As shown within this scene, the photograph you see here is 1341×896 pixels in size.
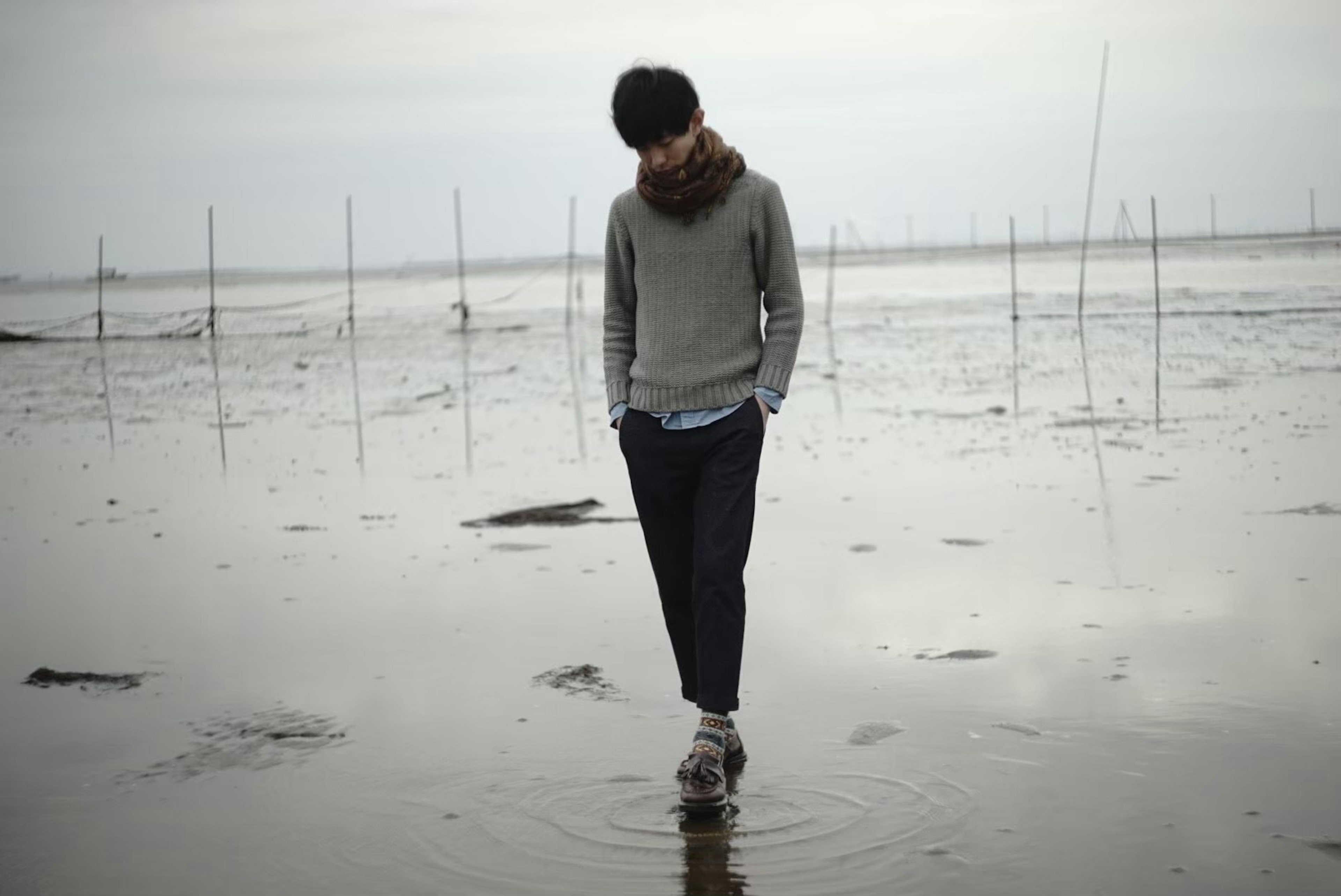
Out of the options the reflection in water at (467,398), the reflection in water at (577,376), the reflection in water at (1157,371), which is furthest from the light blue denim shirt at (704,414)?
the reflection in water at (1157,371)

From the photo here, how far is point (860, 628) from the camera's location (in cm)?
470

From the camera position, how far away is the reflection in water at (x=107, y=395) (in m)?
10.8

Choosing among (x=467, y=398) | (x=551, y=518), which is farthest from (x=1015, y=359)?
(x=551, y=518)

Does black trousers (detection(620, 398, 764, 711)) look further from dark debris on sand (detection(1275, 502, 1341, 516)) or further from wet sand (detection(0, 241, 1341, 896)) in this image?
dark debris on sand (detection(1275, 502, 1341, 516))

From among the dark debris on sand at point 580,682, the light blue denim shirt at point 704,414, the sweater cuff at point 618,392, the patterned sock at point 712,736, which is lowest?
the dark debris on sand at point 580,682

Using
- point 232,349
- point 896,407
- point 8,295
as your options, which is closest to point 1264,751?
point 896,407

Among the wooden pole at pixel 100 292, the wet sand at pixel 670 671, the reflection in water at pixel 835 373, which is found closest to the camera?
the wet sand at pixel 670 671

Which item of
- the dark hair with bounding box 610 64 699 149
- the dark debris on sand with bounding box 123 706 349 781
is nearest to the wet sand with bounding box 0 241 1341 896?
the dark debris on sand with bounding box 123 706 349 781

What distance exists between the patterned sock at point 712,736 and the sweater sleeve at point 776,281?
0.78 metres

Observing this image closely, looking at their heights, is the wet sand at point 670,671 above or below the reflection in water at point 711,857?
above

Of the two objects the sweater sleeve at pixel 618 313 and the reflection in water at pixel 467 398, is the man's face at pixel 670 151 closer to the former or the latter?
the sweater sleeve at pixel 618 313

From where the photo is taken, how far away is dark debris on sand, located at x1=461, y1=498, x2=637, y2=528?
6.76m

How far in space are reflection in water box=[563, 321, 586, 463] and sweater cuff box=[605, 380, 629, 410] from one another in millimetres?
5350

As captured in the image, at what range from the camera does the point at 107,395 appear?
15.4 meters
